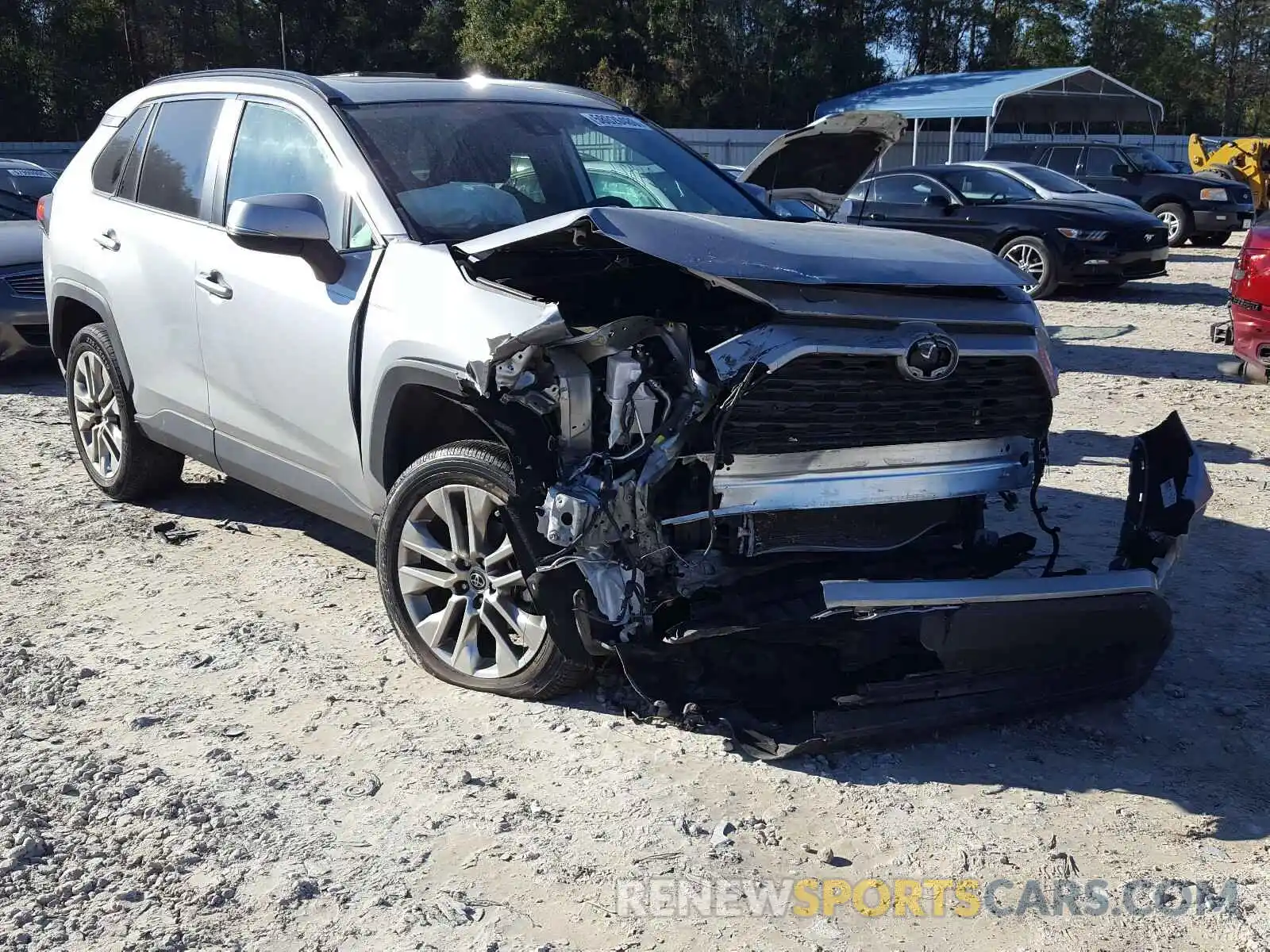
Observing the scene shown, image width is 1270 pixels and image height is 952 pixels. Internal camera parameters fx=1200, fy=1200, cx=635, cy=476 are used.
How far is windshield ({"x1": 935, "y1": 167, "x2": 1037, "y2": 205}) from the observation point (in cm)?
1411

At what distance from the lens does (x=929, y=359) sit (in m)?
3.41

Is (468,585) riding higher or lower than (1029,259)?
lower

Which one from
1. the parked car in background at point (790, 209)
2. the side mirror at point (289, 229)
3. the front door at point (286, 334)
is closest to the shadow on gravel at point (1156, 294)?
the parked car in background at point (790, 209)

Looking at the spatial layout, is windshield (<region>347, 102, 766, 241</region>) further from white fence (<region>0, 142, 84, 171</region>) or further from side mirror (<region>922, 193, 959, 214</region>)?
white fence (<region>0, 142, 84, 171</region>)

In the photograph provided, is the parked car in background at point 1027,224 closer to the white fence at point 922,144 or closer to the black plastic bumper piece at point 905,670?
the black plastic bumper piece at point 905,670

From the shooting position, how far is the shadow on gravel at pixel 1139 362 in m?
9.41

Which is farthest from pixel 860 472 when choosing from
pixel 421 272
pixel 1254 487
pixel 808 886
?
pixel 1254 487

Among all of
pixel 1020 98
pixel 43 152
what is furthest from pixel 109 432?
pixel 1020 98

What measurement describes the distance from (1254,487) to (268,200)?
16.6 feet

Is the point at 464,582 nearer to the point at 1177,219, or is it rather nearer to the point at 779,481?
the point at 779,481

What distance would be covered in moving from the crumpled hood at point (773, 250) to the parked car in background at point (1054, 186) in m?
11.2

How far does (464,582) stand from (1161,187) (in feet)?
61.1

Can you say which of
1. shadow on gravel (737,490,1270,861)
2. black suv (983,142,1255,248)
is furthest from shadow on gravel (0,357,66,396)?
black suv (983,142,1255,248)

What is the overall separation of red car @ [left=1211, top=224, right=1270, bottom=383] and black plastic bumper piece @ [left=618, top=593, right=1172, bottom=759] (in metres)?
4.86
